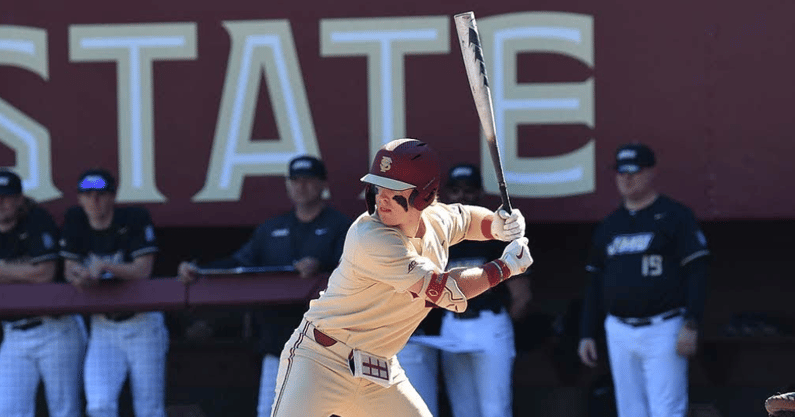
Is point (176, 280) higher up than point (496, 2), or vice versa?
point (496, 2)

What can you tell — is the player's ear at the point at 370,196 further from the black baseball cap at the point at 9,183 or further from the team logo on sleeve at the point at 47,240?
the black baseball cap at the point at 9,183

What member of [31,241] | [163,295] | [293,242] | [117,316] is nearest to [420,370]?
[293,242]

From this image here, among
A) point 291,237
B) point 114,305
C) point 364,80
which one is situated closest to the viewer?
point 114,305

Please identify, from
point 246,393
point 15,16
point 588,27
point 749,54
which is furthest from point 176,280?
point 749,54

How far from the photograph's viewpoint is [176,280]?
18.9ft

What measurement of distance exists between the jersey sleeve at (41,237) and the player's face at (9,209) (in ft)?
0.25

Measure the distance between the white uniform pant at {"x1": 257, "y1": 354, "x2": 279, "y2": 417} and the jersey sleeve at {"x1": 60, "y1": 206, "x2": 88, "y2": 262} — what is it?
109 cm

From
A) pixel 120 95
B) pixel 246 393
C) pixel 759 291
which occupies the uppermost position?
pixel 120 95

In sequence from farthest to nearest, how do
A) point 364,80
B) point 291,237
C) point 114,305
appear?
point 364,80, point 291,237, point 114,305

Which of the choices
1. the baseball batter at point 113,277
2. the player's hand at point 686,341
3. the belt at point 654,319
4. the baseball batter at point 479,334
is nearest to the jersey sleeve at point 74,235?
the baseball batter at point 113,277

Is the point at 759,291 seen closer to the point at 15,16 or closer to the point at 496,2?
the point at 496,2

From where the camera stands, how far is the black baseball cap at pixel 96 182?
6.07m

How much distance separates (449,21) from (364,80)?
0.56m

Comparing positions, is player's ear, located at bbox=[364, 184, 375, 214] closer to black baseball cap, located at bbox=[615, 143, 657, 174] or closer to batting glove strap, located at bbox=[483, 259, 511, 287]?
batting glove strap, located at bbox=[483, 259, 511, 287]
